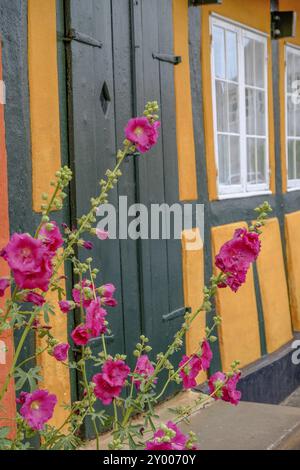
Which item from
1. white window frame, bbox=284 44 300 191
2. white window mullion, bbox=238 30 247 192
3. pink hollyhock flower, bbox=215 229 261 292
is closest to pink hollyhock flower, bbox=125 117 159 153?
pink hollyhock flower, bbox=215 229 261 292

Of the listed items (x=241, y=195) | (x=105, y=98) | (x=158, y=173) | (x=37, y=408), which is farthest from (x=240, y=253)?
(x=241, y=195)

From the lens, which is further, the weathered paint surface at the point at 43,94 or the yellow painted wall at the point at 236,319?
the yellow painted wall at the point at 236,319

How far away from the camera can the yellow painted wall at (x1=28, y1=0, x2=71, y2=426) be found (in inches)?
161

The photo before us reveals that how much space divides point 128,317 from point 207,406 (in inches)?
35.4

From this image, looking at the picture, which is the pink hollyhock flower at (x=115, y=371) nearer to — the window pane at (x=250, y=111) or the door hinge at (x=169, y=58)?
the door hinge at (x=169, y=58)

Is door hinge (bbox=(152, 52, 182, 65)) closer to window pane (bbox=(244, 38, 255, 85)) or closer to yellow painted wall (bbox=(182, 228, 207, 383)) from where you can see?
yellow painted wall (bbox=(182, 228, 207, 383))

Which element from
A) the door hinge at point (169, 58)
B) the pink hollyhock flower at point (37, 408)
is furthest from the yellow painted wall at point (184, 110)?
the pink hollyhock flower at point (37, 408)

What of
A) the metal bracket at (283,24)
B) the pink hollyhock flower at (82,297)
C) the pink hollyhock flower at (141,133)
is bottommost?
the pink hollyhock flower at (82,297)

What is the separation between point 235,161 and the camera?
6707 mm

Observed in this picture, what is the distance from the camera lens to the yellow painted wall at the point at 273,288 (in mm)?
7164

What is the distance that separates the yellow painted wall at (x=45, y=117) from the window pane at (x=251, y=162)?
3015mm

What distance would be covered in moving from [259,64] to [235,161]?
107 cm

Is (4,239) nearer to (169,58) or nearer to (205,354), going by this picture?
(205,354)

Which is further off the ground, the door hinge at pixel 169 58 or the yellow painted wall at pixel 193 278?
the door hinge at pixel 169 58
